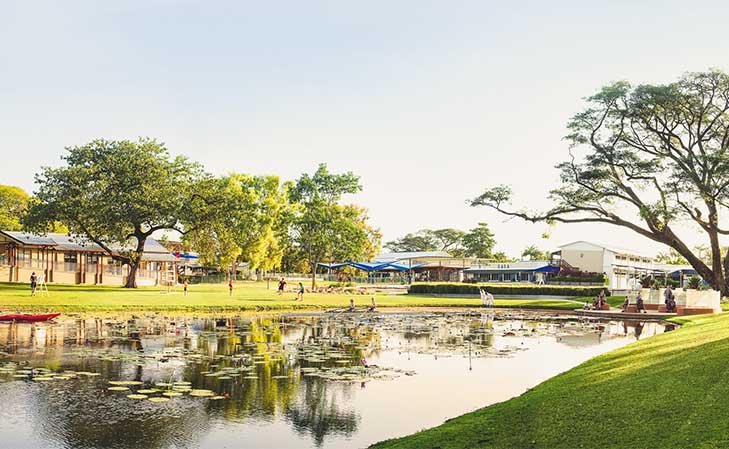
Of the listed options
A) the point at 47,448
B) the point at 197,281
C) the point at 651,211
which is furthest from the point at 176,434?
the point at 197,281

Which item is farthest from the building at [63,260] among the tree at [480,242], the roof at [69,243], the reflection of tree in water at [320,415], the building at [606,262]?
the tree at [480,242]

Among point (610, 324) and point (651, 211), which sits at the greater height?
point (651, 211)

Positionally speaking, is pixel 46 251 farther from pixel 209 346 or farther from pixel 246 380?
pixel 246 380

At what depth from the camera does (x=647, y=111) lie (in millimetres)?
45281

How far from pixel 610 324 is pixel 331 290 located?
98.1 feet

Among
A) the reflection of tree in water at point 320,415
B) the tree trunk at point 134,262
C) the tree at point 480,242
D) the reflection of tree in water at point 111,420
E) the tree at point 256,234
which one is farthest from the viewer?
the tree at point 480,242

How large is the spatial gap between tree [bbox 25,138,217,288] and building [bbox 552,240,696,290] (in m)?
49.3

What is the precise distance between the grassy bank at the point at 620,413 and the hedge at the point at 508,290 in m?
43.7

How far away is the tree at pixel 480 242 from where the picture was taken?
412ft

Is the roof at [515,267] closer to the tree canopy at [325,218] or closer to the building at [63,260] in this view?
the tree canopy at [325,218]

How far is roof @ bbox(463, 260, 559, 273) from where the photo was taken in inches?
3273

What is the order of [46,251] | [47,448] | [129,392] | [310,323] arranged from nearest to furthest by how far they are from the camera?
1. [47,448]
2. [129,392]
3. [310,323]
4. [46,251]

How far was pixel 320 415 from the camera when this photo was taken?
43.9 feet

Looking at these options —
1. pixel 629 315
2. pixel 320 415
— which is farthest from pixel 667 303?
pixel 320 415
